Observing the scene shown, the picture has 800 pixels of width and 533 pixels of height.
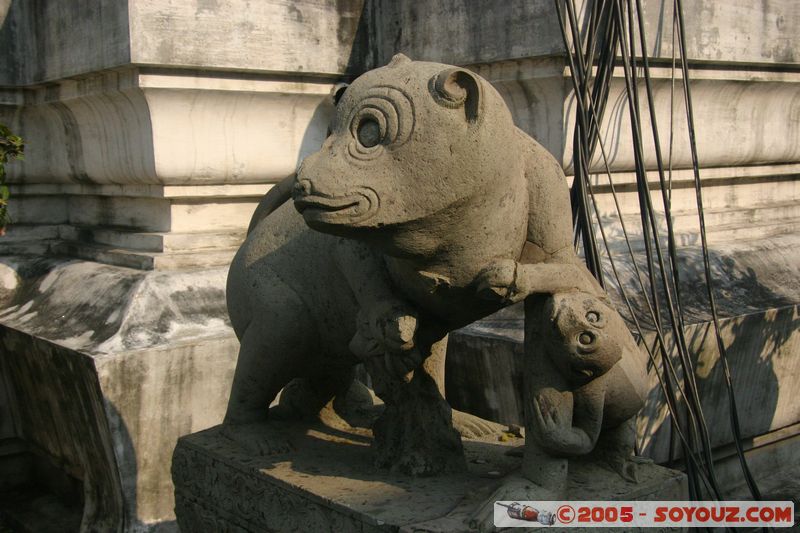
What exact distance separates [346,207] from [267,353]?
0.99 m

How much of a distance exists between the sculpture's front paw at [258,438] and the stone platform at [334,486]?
1.0 inches

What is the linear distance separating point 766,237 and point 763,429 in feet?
3.98

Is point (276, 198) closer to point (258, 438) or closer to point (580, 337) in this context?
point (258, 438)

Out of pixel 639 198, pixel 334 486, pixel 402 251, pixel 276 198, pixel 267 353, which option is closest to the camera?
pixel 402 251

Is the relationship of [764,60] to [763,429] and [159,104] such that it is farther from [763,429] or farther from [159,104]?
[159,104]

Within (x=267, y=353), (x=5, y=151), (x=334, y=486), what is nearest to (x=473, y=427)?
(x=334, y=486)

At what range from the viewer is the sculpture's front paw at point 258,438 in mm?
3375

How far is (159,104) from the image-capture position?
5000mm

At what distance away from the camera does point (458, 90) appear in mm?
2467

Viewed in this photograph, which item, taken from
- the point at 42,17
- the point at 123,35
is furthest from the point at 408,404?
the point at 42,17

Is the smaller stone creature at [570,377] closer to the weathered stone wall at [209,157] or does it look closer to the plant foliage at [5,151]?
the weathered stone wall at [209,157]

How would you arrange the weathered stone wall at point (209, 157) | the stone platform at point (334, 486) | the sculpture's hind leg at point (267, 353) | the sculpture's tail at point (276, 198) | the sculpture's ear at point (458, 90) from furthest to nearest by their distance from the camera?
the weathered stone wall at point (209, 157), the sculpture's tail at point (276, 198), the sculpture's hind leg at point (267, 353), the stone platform at point (334, 486), the sculpture's ear at point (458, 90)

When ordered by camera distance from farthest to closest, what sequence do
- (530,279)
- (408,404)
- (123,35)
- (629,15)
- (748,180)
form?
(748,180), (123,35), (629,15), (408,404), (530,279)

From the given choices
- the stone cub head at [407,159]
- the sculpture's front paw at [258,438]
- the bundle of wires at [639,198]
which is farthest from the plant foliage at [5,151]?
the stone cub head at [407,159]
